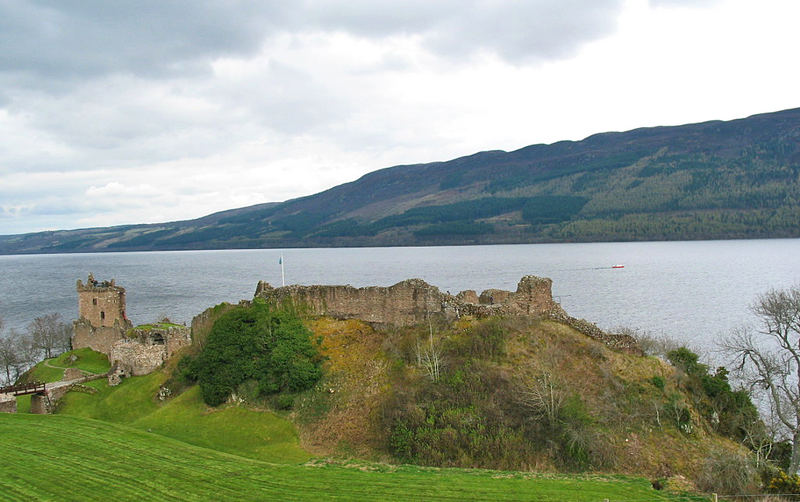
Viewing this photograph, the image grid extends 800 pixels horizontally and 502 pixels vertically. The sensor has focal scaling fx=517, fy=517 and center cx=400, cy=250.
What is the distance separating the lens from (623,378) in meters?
26.7

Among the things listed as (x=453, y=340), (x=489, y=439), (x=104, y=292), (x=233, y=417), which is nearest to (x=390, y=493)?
(x=489, y=439)

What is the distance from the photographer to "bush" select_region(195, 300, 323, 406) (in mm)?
30656

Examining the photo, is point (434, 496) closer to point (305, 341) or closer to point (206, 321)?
point (305, 341)

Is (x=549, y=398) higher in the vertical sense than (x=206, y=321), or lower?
lower

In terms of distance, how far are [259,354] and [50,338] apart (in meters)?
46.3

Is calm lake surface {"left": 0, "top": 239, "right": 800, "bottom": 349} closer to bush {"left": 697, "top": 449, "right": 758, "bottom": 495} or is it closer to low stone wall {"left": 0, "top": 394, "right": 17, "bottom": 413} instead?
bush {"left": 697, "top": 449, "right": 758, "bottom": 495}

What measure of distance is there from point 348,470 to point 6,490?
12.0 meters

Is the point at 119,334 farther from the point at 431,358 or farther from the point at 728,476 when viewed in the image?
the point at 728,476

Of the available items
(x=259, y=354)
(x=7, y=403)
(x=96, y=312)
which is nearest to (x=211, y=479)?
(x=259, y=354)

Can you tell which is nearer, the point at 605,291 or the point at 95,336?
the point at 95,336

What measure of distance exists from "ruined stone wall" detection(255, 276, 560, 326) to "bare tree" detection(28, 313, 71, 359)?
42020 mm

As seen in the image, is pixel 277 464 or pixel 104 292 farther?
pixel 104 292

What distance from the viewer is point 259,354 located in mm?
32719

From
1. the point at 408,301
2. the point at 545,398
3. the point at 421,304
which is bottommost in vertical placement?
the point at 545,398
